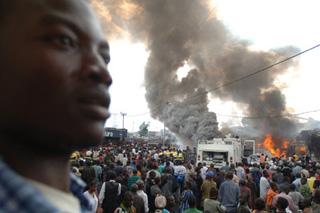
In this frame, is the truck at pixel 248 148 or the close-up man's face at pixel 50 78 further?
the truck at pixel 248 148

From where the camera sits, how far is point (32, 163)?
2.91 feet

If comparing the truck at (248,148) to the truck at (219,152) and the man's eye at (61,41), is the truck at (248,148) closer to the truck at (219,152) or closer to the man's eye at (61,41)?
the truck at (219,152)

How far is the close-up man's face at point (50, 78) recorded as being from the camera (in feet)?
2.79

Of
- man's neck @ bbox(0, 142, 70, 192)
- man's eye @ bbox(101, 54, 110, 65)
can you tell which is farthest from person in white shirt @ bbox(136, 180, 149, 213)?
man's neck @ bbox(0, 142, 70, 192)

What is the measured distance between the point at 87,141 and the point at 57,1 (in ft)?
1.38

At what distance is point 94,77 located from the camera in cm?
96

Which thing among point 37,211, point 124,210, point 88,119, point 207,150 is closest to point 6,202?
point 37,211

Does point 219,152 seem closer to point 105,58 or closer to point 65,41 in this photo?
point 105,58

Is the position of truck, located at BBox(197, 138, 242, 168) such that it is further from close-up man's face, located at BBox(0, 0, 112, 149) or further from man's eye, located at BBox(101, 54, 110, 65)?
close-up man's face, located at BBox(0, 0, 112, 149)

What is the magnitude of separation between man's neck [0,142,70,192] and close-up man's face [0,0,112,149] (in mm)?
47

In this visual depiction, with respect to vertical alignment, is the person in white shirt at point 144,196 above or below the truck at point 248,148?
below

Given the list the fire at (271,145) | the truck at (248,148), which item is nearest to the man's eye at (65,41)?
the truck at (248,148)

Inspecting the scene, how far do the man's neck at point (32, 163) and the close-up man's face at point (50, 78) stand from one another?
5cm

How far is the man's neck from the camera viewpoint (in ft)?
2.87
